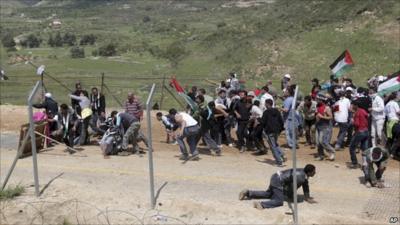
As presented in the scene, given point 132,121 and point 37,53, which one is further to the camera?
point 37,53

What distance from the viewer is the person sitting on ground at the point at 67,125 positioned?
54.4 feet

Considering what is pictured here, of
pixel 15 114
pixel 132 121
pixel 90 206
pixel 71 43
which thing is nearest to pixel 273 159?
pixel 132 121

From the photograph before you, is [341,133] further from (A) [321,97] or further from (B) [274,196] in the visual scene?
(B) [274,196]

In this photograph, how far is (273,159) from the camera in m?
15.3

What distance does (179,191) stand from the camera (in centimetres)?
1266

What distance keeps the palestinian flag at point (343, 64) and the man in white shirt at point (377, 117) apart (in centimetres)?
251

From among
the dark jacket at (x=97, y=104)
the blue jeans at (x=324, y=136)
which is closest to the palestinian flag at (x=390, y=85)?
the blue jeans at (x=324, y=136)

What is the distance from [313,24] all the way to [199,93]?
28571mm

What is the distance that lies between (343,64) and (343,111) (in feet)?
11.2

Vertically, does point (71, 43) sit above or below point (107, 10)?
below

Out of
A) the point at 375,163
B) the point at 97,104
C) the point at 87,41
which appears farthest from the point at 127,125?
the point at 87,41

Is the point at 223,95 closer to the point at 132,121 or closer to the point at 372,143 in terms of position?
the point at 132,121

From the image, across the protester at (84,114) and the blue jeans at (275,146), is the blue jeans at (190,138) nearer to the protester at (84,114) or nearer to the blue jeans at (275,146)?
the blue jeans at (275,146)

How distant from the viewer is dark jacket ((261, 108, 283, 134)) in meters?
14.1
